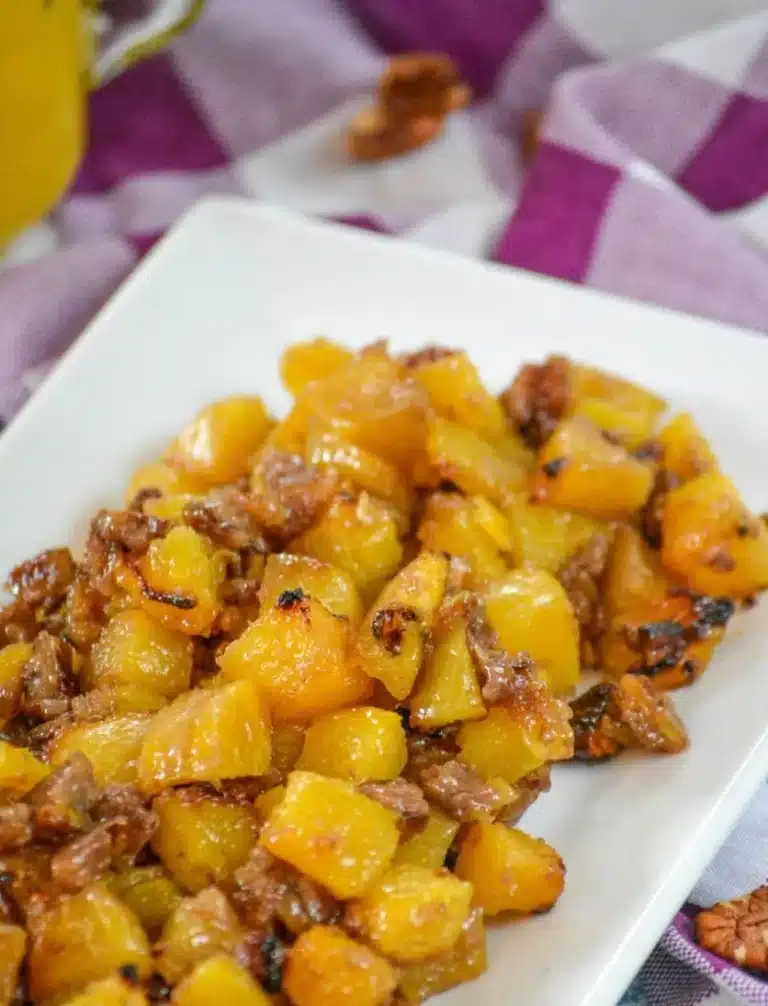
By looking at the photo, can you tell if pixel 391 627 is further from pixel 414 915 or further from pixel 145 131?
pixel 145 131

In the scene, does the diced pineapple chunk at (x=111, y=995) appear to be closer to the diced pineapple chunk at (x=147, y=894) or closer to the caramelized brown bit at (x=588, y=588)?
the diced pineapple chunk at (x=147, y=894)

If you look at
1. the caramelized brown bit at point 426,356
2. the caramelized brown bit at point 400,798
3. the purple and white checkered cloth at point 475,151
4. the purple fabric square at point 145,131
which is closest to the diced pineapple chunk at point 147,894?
the caramelized brown bit at point 400,798

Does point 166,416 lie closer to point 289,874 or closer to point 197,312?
point 197,312

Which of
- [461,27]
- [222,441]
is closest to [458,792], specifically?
[222,441]

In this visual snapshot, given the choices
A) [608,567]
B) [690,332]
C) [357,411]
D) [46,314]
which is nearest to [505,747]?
[608,567]

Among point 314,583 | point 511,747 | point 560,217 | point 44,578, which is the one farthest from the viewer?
point 560,217

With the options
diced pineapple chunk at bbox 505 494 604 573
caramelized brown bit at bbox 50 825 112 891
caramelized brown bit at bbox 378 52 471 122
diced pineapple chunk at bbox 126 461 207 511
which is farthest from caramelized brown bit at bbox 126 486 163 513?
caramelized brown bit at bbox 378 52 471 122
